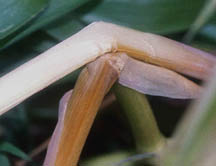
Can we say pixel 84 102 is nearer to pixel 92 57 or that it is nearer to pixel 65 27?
pixel 92 57

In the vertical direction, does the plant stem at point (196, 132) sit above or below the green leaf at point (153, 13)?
above

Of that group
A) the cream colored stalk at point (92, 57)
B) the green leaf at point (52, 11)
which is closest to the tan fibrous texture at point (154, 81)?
the cream colored stalk at point (92, 57)

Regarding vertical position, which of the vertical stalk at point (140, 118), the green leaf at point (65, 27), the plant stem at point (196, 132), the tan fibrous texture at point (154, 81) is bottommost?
the vertical stalk at point (140, 118)

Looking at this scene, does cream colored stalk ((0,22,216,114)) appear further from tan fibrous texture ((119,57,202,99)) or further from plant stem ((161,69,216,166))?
plant stem ((161,69,216,166))

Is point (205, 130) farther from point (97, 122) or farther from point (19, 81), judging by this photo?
point (97, 122)

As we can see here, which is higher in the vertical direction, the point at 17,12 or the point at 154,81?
the point at 17,12

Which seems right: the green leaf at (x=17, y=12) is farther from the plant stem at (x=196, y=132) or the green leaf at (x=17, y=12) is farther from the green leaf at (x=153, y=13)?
the plant stem at (x=196, y=132)

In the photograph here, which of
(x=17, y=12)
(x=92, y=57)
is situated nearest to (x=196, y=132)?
(x=92, y=57)
